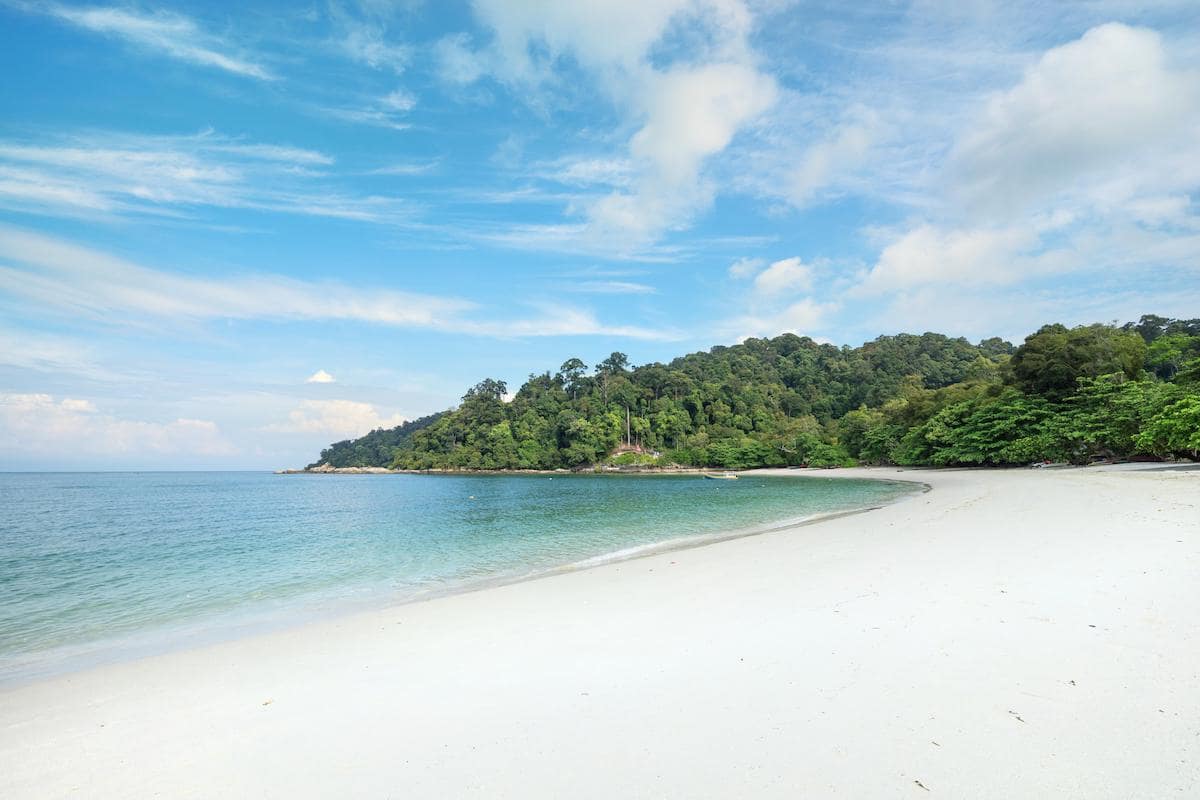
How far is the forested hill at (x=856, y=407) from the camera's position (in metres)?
37.2

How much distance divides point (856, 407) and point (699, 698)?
126 m

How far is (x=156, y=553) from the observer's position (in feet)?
59.3

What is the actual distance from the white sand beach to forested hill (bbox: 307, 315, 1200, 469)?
2941cm

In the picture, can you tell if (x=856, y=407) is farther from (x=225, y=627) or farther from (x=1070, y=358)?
(x=225, y=627)

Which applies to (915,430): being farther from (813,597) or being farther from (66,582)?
(66,582)

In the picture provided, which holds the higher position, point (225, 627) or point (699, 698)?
point (699, 698)

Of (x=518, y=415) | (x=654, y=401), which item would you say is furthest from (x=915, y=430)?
(x=518, y=415)

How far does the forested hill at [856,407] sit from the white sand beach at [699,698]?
29.4 meters

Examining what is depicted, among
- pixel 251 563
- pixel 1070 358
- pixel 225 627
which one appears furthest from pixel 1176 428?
pixel 251 563

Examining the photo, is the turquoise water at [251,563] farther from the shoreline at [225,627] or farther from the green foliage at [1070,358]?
the green foliage at [1070,358]

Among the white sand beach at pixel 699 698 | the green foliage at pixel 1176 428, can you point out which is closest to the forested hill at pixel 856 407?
the green foliage at pixel 1176 428

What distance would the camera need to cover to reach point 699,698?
421cm

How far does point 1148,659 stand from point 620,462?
372 feet

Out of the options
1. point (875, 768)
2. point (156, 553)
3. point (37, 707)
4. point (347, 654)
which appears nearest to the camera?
point (875, 768)
